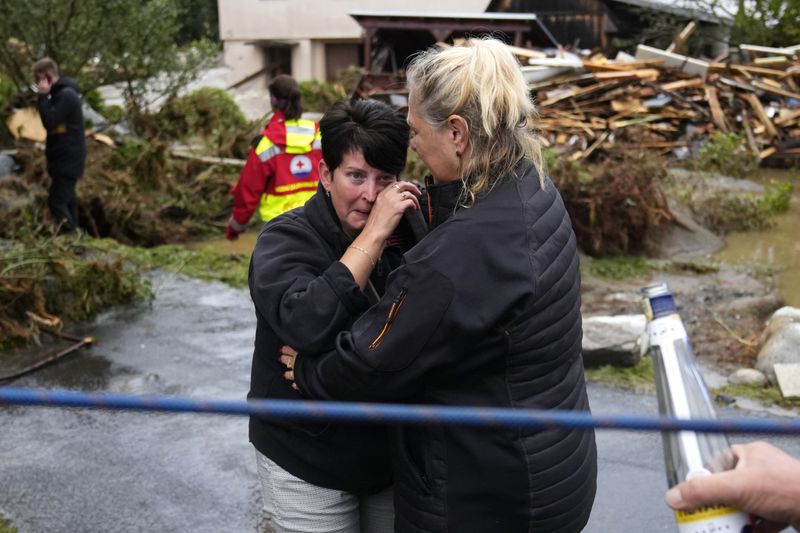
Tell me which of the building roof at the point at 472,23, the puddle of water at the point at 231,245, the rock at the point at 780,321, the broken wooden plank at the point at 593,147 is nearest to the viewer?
the rock at the point at 780,321

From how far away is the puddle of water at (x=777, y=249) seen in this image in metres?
8.97

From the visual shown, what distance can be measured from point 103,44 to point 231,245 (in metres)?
5.32

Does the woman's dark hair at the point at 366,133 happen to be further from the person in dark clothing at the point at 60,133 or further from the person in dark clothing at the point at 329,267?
the person in dark clothing at the point at 60,133

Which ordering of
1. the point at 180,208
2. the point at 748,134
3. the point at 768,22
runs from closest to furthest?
the point at 180,208
the point at 748,134
the point at 768,22

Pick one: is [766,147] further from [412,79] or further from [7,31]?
[412,79]

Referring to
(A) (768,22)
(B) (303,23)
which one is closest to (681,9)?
(A) (768,22)

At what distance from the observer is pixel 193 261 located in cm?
925

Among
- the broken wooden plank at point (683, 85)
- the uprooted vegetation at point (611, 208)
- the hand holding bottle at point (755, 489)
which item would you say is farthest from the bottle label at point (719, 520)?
the broken wooden plank at point (683, 85)

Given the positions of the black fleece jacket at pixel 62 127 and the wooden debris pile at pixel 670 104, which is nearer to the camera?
the black fleece jacket at pixel 62 127

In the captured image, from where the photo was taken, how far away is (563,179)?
9.42 meters

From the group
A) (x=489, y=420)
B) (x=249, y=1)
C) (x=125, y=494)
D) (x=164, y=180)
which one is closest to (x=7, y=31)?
(x=164, y=180)

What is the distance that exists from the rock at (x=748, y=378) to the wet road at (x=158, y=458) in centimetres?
58

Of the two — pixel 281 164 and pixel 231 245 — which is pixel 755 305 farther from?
pixel 231 245

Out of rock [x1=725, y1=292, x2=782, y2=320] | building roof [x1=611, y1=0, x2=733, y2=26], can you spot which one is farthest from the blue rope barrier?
building roof [x1=611, y1=0, x2=733, y2=26]
